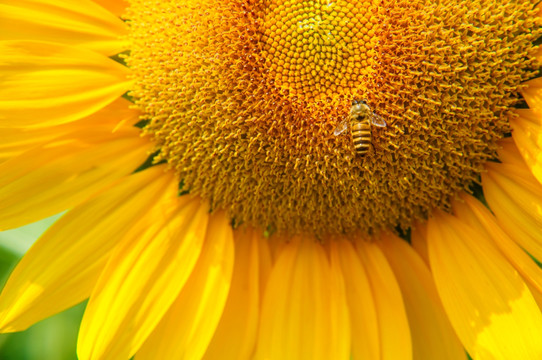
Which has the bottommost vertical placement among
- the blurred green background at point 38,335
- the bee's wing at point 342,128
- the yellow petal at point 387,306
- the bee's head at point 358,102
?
the blurred green background at point 38,335

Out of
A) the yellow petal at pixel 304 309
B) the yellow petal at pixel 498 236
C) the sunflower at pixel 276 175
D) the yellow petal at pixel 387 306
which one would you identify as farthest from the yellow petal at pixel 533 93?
the yellow petal at pixel 304 309

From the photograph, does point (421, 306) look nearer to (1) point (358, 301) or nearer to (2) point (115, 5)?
(1) point (358, 301)

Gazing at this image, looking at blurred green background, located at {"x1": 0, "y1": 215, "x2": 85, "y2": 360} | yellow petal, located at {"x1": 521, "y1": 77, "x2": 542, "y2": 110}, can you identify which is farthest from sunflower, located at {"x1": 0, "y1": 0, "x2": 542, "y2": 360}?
blurred green background, located at {"x1": 0, "y1": 215, "x2": 85, "y2": 360}

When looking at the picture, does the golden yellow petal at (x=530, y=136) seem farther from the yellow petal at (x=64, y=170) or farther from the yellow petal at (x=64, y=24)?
the yellow petal at (x=64, y=24)

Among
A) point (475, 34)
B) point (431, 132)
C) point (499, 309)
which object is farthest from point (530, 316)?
point (475, 34)

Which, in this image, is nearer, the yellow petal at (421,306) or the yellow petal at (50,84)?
the yellow petal at (50,84)

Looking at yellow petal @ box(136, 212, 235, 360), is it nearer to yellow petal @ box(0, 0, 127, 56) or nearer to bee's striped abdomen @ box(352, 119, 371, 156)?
bee's striped abdomen @ box(352, 119, 371, 156)

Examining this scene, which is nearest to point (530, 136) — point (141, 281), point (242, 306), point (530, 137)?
point (530, 137)
